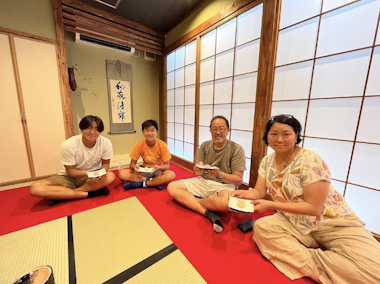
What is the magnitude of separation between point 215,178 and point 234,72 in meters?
1.64

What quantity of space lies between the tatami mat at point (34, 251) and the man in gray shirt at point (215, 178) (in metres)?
1.03

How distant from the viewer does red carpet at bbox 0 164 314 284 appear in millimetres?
1033

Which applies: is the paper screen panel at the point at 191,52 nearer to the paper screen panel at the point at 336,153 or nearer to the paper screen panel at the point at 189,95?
the paper screen panel at the point at 189,95

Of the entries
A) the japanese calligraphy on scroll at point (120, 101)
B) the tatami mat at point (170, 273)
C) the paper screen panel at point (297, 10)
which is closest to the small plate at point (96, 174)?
the tatami mat at point (170, 273)

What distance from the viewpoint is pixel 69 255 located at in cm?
111

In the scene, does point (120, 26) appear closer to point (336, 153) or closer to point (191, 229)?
point (191, 229)

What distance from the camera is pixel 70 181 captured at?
1942 mm

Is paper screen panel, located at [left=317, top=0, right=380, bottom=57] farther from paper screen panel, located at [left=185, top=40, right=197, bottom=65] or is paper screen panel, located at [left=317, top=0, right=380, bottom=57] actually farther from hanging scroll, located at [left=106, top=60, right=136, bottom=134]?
hanging scroll, located at [left=106, top=60, right=136, bottom=134]

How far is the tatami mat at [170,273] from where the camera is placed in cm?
95

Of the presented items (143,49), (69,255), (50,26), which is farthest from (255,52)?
(50,26)

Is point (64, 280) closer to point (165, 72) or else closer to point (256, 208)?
point (256, 208)

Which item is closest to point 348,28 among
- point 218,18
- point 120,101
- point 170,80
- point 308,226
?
point 218,18

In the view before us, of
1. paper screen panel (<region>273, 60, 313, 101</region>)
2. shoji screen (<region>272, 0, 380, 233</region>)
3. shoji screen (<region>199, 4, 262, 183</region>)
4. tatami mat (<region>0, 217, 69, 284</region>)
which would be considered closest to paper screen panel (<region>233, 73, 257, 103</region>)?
shoji screen (<region>199, 4, 262, 183</region>)

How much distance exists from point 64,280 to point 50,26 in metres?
3.42
